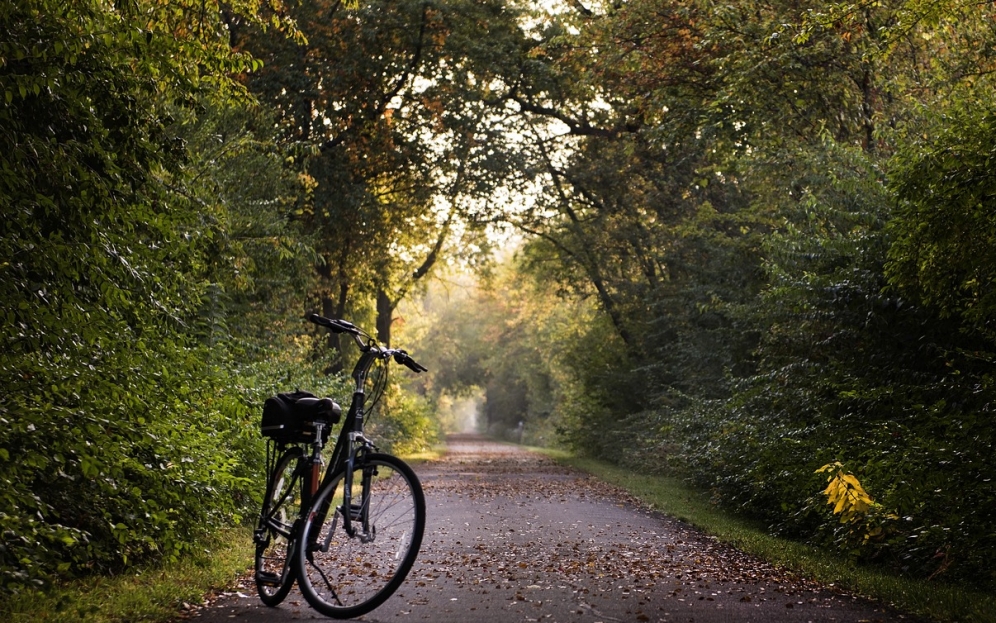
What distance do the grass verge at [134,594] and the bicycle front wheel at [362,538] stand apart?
100cm

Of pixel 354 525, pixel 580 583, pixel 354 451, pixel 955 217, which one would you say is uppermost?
pixel 955 217

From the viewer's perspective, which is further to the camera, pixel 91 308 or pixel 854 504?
pixel 854 504

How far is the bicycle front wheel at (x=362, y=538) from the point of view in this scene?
5.56 m

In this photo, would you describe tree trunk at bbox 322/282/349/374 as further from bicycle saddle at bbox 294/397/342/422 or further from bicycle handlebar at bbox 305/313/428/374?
bicycle handlebar at bbox 305/313/428/374

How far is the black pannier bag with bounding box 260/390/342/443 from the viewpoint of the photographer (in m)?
6.35

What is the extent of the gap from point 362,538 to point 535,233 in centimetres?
2727

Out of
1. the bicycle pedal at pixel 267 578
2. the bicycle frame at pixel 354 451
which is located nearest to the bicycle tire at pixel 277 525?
the bicycle pedal at pixel 267 578

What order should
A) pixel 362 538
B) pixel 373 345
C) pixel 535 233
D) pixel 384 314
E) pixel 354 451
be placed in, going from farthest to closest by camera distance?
pixel 384 314, pixel 535 233, pixel 373 345, pixel 354 451, pixel 362 538

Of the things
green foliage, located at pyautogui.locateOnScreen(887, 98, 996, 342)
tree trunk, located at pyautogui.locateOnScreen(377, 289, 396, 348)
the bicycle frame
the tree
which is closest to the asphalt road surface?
the bicycle frame

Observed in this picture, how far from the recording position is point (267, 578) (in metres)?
6.20

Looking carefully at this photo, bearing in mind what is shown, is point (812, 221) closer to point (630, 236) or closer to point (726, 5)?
point (726, 5)

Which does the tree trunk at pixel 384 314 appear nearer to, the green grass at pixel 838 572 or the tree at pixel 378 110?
the tree at pixel 378 110

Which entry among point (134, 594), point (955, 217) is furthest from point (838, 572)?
point (134, 594)

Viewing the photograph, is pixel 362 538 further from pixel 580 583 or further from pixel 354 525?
pixel 580 583
